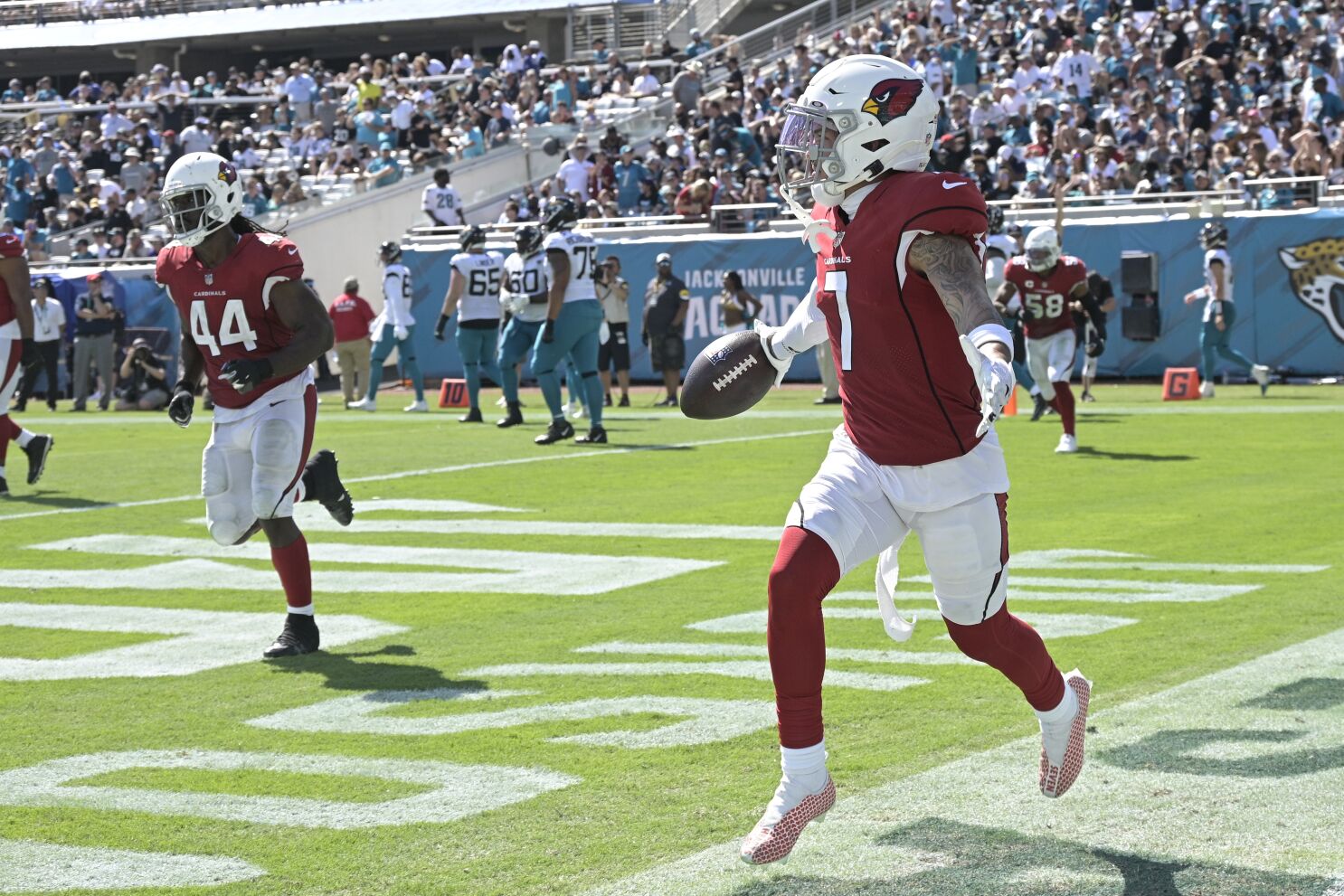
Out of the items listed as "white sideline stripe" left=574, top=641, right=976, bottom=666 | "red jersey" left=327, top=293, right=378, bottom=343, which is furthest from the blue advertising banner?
"white sideline stripe" left=574, top=641, right=976, bottom=666

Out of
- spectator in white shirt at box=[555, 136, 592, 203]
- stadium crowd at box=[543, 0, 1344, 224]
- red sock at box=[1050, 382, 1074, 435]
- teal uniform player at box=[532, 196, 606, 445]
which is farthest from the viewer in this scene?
spectator in white shirt at box=[555, 136, 592, 203]

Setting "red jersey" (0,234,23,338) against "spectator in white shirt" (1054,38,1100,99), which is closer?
"red jersey" (0,234,23,338)

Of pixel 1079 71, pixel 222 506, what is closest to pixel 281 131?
pixel 1079 71

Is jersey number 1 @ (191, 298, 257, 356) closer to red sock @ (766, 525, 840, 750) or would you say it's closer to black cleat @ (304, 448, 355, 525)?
black cleat @ (304, 448, 355, 525)

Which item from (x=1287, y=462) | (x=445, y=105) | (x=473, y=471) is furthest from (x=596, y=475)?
(x=445, y=105)

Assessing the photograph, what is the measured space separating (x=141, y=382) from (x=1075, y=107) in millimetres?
13157

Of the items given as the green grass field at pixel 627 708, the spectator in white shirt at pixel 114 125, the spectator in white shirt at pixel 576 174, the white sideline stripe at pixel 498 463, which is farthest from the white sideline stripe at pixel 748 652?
the spectator in white shirt at pixel 114 125

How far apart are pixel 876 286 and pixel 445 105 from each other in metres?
31.8

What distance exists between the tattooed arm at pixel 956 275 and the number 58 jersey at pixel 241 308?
11.9 feet

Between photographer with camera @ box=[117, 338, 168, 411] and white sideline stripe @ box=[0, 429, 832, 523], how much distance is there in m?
10.6

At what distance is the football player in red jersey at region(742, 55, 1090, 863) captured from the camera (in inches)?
164

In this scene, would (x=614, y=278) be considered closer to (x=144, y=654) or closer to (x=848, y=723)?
(x=144, y=654)

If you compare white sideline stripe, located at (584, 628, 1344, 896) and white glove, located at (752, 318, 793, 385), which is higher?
white glove, located at (752, 318, 793, 385)

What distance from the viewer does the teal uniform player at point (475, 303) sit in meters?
18.6
